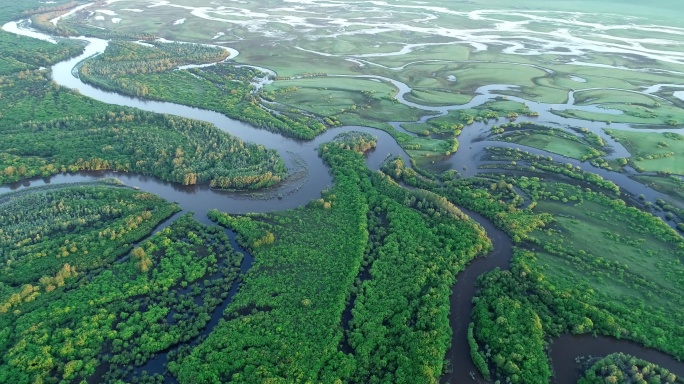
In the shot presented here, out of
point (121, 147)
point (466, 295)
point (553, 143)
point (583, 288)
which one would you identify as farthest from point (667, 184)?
point (121, 147)

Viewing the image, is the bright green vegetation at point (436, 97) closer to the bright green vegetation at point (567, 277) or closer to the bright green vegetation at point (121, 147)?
the bright green vegetation at point (567, 277)

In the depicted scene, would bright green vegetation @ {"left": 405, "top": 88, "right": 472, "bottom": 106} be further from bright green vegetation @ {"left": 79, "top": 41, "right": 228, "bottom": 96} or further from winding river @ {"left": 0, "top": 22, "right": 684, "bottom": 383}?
bright green vegetation @ {"left": 79, "top": 41, "right": 228, "bottom": 96}

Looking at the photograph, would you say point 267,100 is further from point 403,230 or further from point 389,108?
point 403,230

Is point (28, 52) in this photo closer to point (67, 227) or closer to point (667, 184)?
point (67, 227)

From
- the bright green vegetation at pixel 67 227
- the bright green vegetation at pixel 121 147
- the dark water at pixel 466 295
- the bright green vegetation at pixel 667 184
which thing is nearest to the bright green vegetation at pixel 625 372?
the dark water at pixel 466 295

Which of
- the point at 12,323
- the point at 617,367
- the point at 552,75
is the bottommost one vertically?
the point at 12,323

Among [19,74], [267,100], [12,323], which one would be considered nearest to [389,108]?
[267,100]
